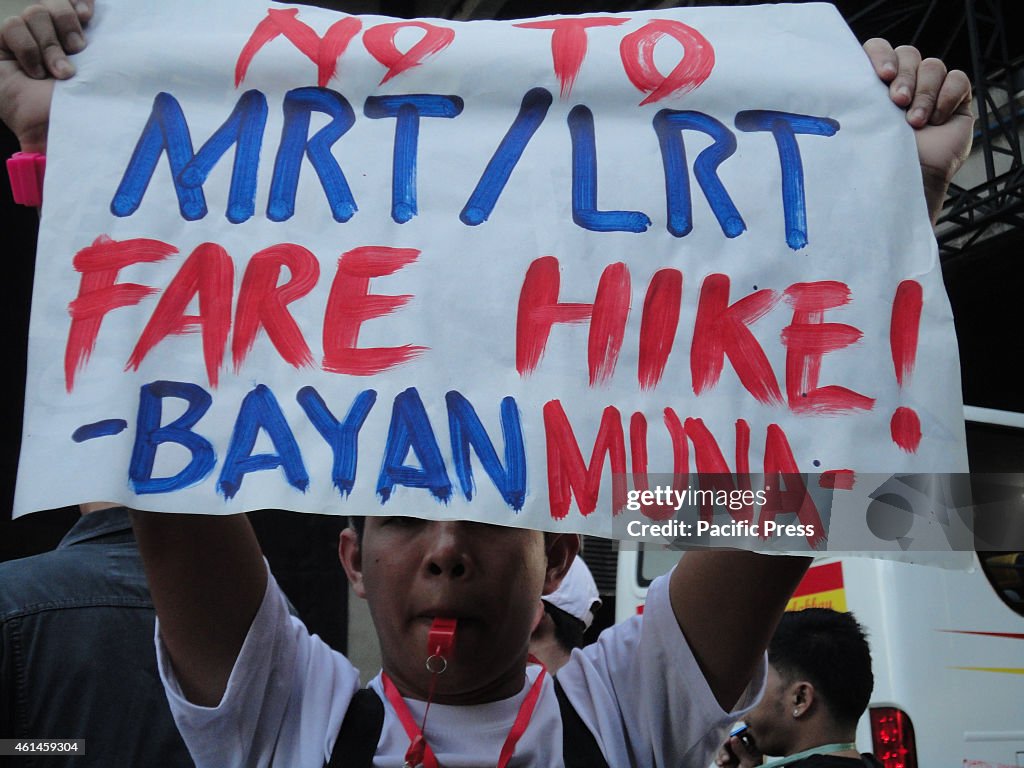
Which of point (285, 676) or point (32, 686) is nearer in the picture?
point (285, 676)

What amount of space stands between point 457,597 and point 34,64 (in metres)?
0.96

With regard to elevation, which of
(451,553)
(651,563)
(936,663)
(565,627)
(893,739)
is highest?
(651,563)

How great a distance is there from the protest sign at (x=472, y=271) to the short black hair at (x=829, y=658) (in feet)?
5.37

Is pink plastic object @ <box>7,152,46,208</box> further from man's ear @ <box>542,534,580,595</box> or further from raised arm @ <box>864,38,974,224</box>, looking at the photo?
raised arm @ <box>864,38,974,224</box>

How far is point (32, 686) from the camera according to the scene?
5.92 feet

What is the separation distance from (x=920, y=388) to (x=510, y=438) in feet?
1.90

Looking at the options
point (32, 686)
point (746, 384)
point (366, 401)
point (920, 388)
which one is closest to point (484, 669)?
point (366, 401)

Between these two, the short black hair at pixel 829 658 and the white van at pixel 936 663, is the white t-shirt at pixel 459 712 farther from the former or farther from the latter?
the white van at pixel 936 663

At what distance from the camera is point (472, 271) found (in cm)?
141

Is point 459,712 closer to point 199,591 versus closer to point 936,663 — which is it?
point 199,591

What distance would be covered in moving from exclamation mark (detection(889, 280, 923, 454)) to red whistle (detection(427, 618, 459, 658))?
66 cm

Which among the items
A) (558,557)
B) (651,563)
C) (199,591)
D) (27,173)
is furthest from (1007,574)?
(27,173)

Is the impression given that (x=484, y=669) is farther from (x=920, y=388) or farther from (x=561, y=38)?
(x=561, y=38)

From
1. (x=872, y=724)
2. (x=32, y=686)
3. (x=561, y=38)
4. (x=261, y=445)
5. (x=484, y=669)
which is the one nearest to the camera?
(x=261, y=445)
